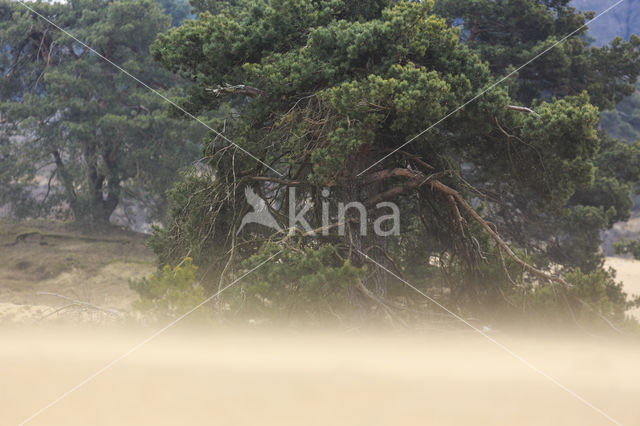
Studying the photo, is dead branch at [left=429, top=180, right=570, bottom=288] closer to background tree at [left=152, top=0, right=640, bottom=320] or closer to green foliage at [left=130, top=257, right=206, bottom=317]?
background tree at [left=152, top=0, right=640, bottom=320]

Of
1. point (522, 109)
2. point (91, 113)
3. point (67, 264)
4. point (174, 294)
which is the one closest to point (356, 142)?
point (522, 109)

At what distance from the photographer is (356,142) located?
25.7ft

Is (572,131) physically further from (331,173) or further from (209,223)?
(209,223)

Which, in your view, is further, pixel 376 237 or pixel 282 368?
pixel 376 237

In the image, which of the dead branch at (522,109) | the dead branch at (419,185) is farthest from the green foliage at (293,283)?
the dead branch at (522,109)

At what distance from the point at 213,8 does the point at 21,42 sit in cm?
1051

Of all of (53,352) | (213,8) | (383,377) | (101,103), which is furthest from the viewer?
(101,103)

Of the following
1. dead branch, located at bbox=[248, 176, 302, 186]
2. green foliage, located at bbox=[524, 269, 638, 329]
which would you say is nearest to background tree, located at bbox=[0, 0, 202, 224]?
dead branch, located at bbox=[248, 176, 302, 186]

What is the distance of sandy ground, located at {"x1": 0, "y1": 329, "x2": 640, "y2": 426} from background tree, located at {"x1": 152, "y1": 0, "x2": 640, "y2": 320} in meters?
1.08

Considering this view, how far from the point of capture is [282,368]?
6.61 metres

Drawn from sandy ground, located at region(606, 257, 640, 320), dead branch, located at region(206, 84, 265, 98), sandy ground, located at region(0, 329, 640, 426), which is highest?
dead branch, located at region(206, 84, 265, 98)

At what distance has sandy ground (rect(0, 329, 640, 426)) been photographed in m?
5.54

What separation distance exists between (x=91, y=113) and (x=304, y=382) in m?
20.4

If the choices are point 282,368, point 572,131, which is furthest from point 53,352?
point 572,131
